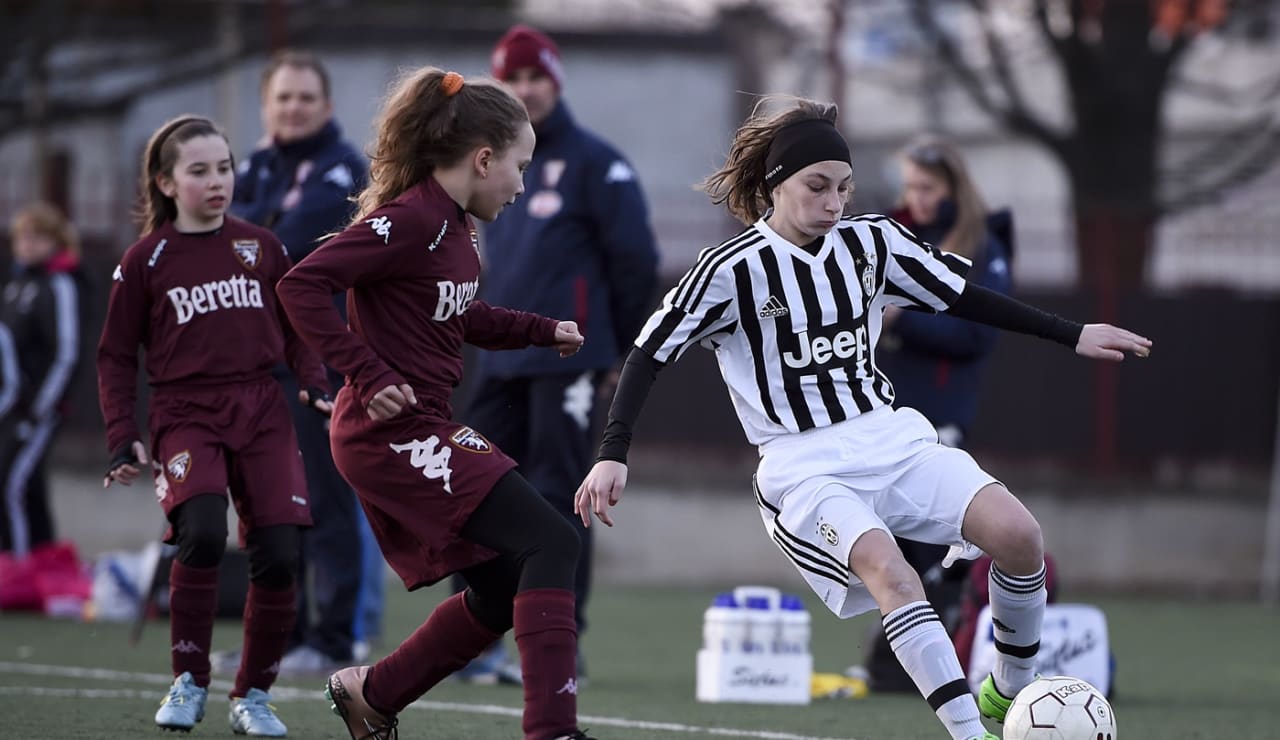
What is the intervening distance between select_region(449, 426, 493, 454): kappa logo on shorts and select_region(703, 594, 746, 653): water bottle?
2424mm

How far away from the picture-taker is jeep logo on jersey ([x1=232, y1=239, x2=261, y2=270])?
234 inches

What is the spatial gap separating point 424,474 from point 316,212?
2.85 m

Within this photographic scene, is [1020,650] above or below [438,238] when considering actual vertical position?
below

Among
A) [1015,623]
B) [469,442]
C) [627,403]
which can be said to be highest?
[627,403]

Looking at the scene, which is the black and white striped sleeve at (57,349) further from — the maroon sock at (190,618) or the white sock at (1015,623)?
the white sock at (1015,623)

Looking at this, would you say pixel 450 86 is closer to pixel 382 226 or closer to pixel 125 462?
pixel 382 226

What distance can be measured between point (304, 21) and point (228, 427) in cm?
1108

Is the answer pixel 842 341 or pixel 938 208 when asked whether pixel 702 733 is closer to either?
pixel 842 341

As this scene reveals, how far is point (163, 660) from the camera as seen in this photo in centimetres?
807

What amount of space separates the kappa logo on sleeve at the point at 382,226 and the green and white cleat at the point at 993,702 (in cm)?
213

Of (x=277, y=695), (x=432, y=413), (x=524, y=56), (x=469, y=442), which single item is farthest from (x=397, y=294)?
(x=524, y=56)

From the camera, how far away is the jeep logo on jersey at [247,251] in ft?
19.5

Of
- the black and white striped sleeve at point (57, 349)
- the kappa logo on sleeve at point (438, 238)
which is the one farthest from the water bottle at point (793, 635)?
the black and white striped sleeve at point (57, 349)

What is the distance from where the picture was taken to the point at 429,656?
4926 mm
